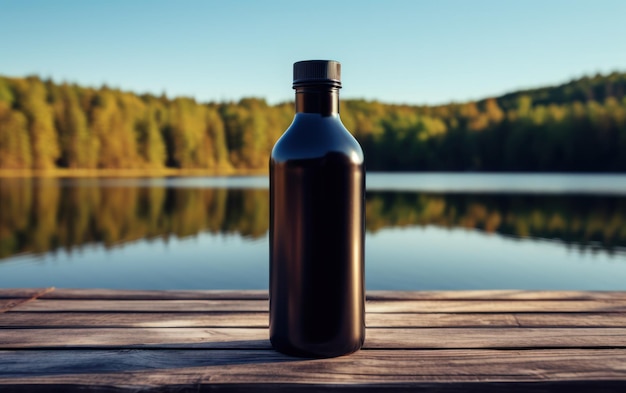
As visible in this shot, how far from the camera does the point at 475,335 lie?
163cm

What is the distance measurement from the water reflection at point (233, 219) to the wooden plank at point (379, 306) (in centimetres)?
1238

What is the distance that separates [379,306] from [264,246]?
1296 cm

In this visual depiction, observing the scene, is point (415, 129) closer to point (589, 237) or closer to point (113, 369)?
point (589, 237)

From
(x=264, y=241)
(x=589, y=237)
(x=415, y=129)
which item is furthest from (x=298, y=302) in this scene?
(x=415, y=129)

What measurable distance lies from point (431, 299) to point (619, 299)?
29.2 inches

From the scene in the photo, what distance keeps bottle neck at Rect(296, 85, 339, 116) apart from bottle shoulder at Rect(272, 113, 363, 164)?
0.05 ft

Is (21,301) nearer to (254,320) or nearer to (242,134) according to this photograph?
(254,320)

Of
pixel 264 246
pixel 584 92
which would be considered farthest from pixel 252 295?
pixel 584 92

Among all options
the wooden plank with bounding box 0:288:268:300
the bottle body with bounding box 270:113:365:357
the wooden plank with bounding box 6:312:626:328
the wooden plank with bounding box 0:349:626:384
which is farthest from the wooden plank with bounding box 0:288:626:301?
the bottle body with bounding box 270:113:365:357

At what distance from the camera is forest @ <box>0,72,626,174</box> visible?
66562mm

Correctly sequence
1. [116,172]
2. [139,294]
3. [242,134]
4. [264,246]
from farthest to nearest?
[242,134] → [116,172] → [264,246] → [139,294]

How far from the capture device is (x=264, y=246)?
1486cm

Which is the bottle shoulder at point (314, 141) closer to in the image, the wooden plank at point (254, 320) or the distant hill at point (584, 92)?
the wooden plank at point (254, 320)

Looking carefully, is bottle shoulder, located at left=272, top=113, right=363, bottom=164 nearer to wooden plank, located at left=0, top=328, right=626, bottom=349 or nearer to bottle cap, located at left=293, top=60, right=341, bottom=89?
bottle cap, located at left=293, top=60, right=341, bottom=89
